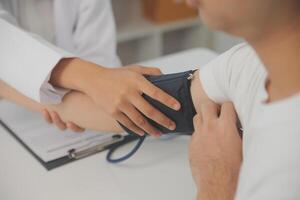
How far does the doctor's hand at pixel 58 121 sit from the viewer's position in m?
1.09

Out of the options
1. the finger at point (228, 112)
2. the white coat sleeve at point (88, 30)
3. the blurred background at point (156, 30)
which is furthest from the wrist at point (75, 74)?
the blurred background at point (156, 30)

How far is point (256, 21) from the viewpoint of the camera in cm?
53

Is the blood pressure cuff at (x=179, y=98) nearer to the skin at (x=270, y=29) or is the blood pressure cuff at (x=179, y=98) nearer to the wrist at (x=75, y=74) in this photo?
the wrist at (x=75, y=74)

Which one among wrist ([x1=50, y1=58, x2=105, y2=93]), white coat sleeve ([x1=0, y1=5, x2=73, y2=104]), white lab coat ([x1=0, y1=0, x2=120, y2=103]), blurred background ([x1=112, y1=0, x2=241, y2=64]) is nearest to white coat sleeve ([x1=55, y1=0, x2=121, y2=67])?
white lab coat ([x1=0, y1=0, x2=120, y2=103])

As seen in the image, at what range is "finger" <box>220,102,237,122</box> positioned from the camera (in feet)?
2.68

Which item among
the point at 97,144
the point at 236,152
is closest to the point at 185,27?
the point at 97,144

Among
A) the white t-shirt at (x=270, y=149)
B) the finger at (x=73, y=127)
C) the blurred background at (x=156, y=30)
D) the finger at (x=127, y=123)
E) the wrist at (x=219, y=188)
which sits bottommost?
the blurred background at (x=156, y=30)

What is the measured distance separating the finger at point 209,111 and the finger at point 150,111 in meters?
0.10

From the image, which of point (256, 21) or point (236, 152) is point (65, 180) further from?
point (256, 21)

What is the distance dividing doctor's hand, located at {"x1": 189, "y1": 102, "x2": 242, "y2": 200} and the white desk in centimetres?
13

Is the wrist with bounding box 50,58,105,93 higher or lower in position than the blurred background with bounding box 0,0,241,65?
higher

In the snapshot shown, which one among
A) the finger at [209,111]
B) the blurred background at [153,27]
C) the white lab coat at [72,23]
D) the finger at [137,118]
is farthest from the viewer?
the blurred background at [153,27]

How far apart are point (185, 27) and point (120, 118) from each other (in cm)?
196

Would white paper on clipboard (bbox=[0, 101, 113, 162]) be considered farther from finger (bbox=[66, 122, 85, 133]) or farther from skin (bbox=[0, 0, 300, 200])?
skin (bbox=[0, 0, 300, 200])
